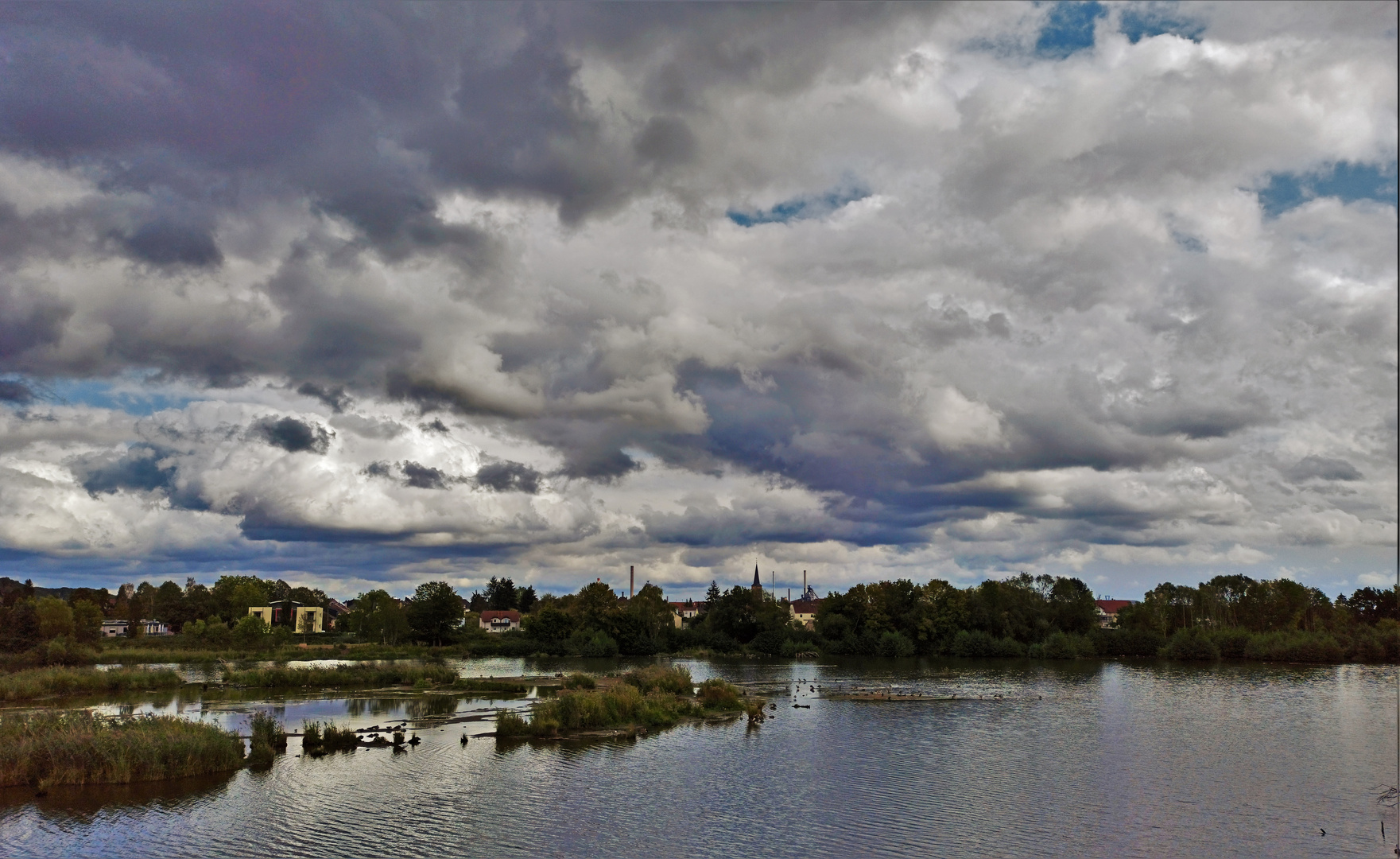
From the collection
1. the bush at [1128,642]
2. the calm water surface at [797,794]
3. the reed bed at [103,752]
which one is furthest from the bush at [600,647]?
the reed bed at [103,752]

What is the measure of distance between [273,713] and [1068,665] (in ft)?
299

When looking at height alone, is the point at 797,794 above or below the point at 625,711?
below

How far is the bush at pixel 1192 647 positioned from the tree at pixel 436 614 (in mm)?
101903

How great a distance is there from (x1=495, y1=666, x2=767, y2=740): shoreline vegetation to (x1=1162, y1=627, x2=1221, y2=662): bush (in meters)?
77.6

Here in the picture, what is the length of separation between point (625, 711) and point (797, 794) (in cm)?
1872

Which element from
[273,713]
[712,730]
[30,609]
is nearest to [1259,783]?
[712,730]

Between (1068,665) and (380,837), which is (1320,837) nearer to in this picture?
(380,837)

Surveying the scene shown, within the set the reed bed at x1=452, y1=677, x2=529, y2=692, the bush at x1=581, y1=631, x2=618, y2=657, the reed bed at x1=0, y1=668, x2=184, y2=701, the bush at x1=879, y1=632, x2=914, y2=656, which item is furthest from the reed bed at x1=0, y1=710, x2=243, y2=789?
the bush at x1=879, y1=632, x2=914, y2=656

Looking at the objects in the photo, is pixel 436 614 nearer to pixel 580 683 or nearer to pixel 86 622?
pixel 86 622

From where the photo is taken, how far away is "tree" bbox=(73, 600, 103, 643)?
363 ft

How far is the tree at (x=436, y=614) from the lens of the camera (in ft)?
463

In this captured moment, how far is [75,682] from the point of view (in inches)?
2680

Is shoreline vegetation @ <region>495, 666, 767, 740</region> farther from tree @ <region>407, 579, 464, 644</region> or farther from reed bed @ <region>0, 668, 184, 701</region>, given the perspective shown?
tree @ <region>407, 579, 464, 644</region>

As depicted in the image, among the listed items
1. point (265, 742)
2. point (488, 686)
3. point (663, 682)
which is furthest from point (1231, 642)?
point (265, 742)
